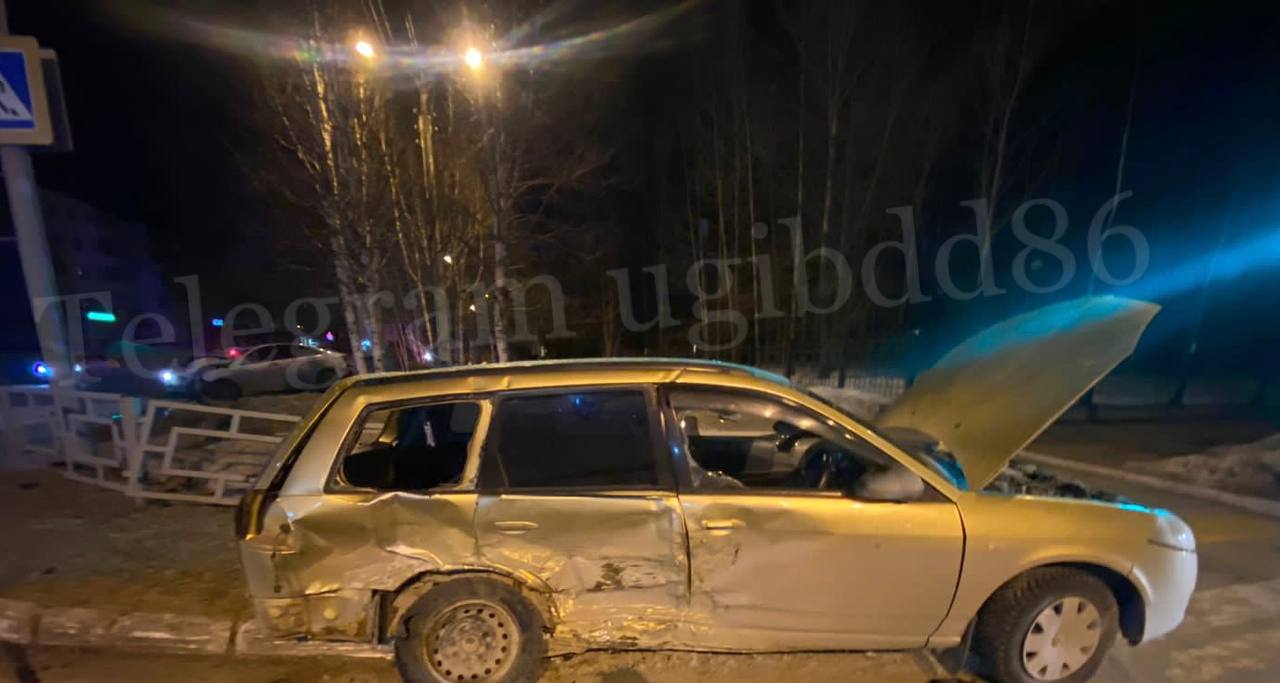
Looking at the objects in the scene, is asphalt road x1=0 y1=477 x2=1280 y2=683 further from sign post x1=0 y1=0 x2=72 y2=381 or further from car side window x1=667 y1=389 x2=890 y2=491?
sign post x1=0 y1=0 x2=72 y2=381

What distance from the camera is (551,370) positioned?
3238mm

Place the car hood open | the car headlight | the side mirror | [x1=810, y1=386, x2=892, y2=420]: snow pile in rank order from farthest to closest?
1. [x1=810, y1=386, x2=892, y2=420]: snow pile
2. the car hood open
3. the car headlight
4. the side mirror

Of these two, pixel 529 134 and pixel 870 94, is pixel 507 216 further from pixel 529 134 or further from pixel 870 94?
pixel 870 94

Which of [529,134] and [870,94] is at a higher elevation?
[870,94]

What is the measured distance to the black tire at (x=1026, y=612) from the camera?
298cm

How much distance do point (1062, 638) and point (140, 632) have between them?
5144mm

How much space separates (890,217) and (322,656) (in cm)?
1764

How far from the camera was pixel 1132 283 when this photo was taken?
14891 millimetres

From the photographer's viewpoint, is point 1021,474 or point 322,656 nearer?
point 322,656

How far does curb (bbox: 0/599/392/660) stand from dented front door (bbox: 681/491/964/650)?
218cm

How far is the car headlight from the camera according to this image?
2986 mm

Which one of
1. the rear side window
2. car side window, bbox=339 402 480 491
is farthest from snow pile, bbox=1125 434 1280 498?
car side window, bbox=339 402 480 491

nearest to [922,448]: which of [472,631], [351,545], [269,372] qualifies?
[472,631]

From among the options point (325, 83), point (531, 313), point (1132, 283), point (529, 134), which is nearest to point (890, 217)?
point (1132, 283)
